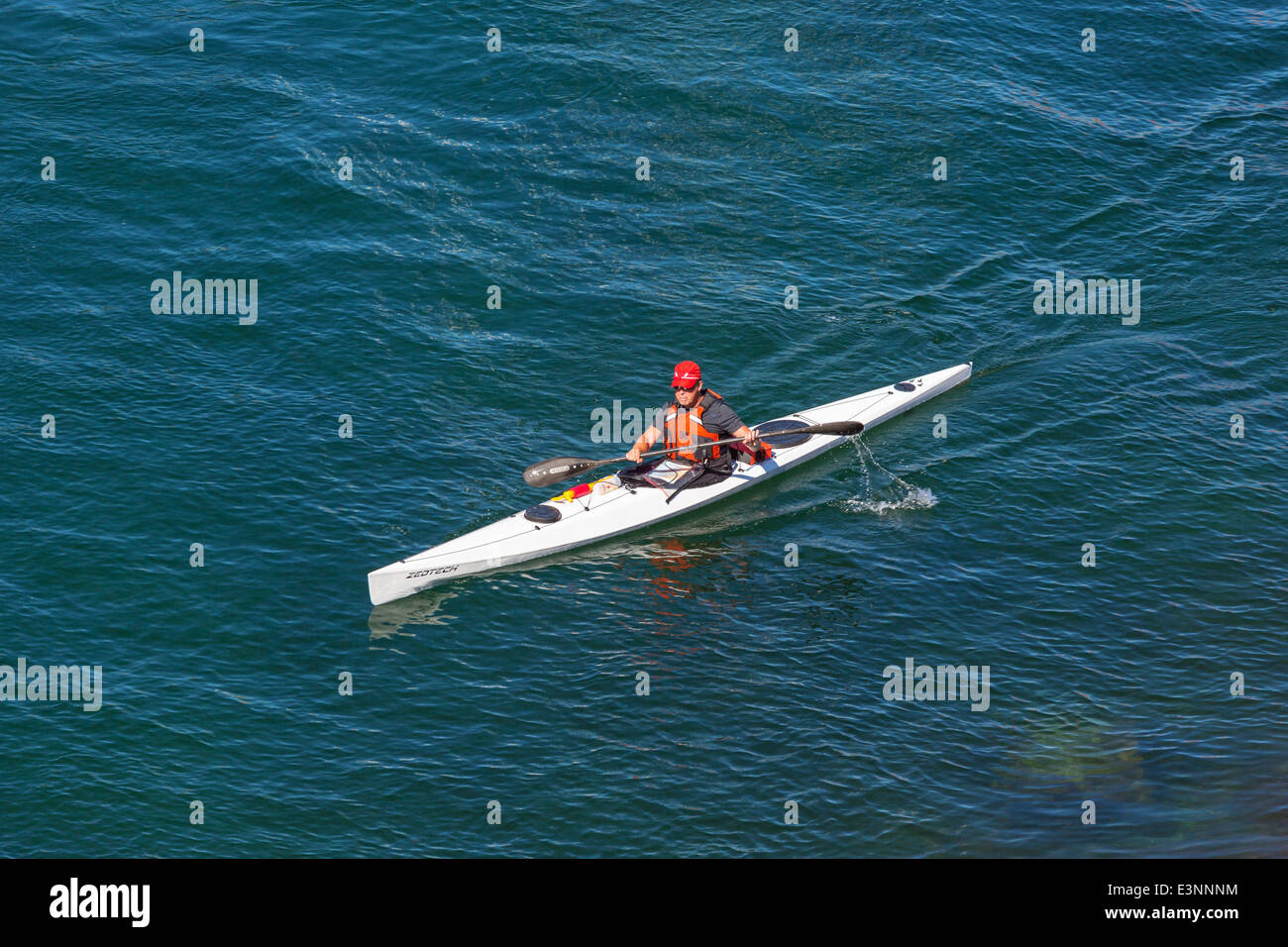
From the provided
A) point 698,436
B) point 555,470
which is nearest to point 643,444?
point 698,436

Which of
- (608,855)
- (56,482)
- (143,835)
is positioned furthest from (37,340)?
(608,855)

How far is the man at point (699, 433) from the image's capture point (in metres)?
24.0

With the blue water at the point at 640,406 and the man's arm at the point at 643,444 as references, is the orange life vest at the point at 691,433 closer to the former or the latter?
the man's arm at the point at 643,444

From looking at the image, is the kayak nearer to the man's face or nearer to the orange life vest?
the orange life vest

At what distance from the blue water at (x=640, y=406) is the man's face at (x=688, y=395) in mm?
2094

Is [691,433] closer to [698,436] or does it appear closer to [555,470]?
[698,436]

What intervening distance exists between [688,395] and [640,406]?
3003mm

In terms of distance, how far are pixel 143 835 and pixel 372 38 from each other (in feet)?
83.5

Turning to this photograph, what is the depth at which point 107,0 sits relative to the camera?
125 feet

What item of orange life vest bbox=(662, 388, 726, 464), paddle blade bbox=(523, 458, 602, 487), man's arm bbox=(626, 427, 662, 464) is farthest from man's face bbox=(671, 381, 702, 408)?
paddle blade bbox=(523, 458, 602, 487)

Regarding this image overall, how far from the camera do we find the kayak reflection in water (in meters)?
24.0

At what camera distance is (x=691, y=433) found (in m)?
24.3

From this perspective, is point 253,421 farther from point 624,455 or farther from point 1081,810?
point 1081,810

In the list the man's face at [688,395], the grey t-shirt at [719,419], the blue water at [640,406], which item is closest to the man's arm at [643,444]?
the grey t-shirt at [719,419]
